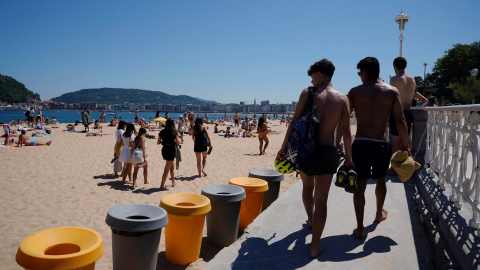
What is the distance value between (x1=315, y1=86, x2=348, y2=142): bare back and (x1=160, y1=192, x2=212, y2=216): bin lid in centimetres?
155

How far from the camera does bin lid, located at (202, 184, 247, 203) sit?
12.1 feet

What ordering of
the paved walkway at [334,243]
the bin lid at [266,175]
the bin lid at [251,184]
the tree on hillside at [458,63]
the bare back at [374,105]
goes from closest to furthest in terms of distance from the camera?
the paved walkway at [334,243], the bare back at [374,105], the bin lid at [251,184], the bin lid at [266,175], the tree on hillside at [458,63]

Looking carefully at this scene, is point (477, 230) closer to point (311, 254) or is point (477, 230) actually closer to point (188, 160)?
point (311, 254)

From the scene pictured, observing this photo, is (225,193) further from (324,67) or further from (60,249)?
(324,67)

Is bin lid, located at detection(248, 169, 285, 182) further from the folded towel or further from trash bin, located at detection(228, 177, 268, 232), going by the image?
the folded towel

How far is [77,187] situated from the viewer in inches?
284

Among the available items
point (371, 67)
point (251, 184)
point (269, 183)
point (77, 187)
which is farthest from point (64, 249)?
point (77, 187)

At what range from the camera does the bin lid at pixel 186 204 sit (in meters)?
3.20

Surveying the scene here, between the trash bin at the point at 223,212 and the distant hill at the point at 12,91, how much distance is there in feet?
624

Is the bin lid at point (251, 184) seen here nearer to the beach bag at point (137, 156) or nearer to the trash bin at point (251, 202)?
the trash bin at point (251, 202)

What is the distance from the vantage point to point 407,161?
2.72 meters

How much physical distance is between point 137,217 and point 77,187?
5.13 metres

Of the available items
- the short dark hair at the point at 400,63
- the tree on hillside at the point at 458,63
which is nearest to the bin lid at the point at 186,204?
the short dark hair at the point at 400,63

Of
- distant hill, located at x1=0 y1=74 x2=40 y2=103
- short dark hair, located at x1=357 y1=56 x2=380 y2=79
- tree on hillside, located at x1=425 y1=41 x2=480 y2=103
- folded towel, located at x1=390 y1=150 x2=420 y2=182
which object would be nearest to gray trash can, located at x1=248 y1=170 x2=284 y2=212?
folded towel, located at x1=390 y1=150 x2=420 y2=182
